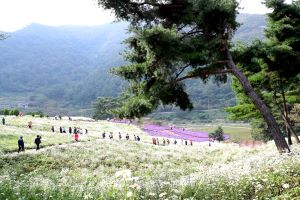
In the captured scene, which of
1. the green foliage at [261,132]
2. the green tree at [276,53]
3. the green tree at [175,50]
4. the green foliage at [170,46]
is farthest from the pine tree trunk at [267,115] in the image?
the green foliage at [261,132]

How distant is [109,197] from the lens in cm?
709

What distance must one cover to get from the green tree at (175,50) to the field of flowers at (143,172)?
313cm

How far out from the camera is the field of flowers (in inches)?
305

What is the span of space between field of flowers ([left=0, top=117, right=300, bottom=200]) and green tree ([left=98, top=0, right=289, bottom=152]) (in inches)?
123

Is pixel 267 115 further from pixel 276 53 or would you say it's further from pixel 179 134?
pixel 179 134

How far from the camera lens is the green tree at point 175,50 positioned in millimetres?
17844

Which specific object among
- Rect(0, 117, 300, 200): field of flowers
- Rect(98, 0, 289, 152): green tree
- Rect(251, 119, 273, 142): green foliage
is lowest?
Rect(251, 119, 273, 142): green foliage

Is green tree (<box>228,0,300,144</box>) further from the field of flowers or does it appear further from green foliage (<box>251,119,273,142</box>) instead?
green foliage (<box>251,119,273,142</box>)

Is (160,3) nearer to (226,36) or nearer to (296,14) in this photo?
(226,36)

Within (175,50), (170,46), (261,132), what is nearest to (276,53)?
(175,50)

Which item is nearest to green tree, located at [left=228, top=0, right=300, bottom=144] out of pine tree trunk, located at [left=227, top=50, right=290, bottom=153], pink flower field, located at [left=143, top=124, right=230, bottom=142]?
pine tree trunk, located at [left=227, top=50, right=290, bottom=153]

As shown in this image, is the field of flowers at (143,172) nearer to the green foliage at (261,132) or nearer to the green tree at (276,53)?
the green tree at (276,53)

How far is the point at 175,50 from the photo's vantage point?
1789 cm

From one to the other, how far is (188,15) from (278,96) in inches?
671
